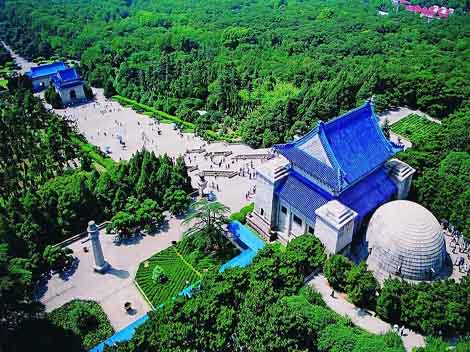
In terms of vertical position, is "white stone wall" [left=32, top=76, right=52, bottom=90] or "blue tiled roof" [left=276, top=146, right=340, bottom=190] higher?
"blue tiled roof" [left=276, top=146, right=340, bottom=190]

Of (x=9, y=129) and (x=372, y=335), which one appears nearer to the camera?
(x=372, y=335)

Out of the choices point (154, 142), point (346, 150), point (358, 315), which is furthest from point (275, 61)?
point (358, 315)

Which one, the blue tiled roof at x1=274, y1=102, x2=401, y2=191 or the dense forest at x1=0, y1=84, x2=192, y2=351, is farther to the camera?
A: the blue tiled roof at x1=274, y1=102, x2=401, y2=191

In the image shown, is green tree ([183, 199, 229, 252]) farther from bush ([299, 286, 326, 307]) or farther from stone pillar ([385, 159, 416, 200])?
stone pillar ([385, 159, 416, 200])

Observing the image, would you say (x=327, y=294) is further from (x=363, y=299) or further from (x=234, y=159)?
(x=234, y=159)

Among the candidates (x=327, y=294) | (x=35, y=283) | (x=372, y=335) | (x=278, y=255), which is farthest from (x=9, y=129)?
(x=372, y=335)

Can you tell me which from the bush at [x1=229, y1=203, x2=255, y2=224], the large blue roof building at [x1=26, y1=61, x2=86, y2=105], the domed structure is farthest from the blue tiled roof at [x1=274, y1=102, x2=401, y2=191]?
the large blue roof building at [x1=26, y1=61, x2=86, y2=105]

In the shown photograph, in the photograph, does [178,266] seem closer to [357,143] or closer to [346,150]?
[346,150]
